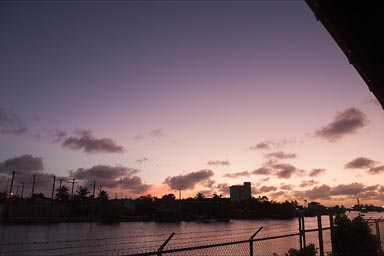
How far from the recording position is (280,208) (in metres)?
200

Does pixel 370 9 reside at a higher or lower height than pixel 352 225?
higher

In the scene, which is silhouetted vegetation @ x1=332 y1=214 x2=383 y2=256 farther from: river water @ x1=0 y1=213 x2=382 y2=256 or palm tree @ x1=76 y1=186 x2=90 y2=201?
palm tree @ x1=76 y1=186 x2=90 y2=201

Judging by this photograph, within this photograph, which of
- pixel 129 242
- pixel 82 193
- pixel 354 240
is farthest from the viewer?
pixel 82 193

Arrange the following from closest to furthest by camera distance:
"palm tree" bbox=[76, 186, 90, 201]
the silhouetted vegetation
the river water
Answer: the silhouetted vegetation, the river water, "palm tree" bbox=[76, 186, 90, 201]

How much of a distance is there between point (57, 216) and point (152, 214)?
42.7 m

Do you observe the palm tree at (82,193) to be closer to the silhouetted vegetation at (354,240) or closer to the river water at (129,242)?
the river water at (129,242)

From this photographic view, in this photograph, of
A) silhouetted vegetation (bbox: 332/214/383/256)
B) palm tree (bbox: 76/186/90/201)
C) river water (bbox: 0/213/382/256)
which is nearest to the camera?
silhouetted vegetation (bbox: 332/214/383/256)

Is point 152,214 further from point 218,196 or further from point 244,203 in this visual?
point 244,203

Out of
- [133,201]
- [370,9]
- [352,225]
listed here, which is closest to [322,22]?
[370,9]

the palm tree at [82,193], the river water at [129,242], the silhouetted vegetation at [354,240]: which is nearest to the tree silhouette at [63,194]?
the palm tree at [82,193]

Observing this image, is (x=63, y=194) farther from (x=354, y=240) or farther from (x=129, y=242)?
(x=354, y=240)

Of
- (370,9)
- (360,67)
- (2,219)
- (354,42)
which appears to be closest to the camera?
(370,9)

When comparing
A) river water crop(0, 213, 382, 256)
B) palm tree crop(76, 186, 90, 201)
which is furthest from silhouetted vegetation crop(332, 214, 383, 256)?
palm tree crop(76, 186, 90, 201)

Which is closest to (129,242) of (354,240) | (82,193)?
(354,240)
